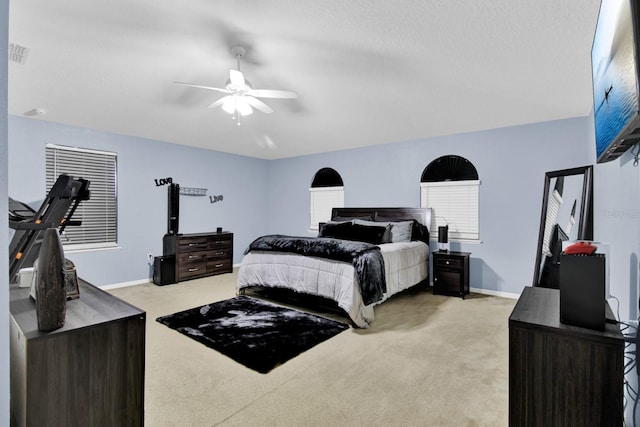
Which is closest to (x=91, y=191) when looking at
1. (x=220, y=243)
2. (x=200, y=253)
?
(x=200, y=253)

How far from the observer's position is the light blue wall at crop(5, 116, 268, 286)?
14.1 ft

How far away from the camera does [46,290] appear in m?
1.18

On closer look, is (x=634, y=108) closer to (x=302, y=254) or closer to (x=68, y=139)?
(x=302, y=254)

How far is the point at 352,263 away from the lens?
136 inches

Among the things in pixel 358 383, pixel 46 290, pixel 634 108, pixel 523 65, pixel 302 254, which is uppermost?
pixel 523 65

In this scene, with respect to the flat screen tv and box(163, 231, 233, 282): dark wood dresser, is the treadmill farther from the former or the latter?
box(163, 231, 233, 282): dark wood dresser

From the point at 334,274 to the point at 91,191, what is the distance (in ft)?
13.2

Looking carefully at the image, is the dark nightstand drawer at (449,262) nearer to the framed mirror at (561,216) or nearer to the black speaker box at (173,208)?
the framed mirror at (561,216)

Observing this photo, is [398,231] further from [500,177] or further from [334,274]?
[334,274]

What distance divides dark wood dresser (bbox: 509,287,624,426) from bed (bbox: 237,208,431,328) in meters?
2.08

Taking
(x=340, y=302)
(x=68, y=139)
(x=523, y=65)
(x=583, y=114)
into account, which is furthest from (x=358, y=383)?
(x=68, y=139)

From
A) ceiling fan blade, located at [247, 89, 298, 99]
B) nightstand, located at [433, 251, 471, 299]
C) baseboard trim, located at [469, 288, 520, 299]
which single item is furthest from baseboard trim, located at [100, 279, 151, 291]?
baseboard trim, located at [469, 288, 520, 299]

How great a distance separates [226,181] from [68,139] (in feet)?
8.90

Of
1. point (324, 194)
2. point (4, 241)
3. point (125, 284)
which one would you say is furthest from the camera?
point (324, 194)
